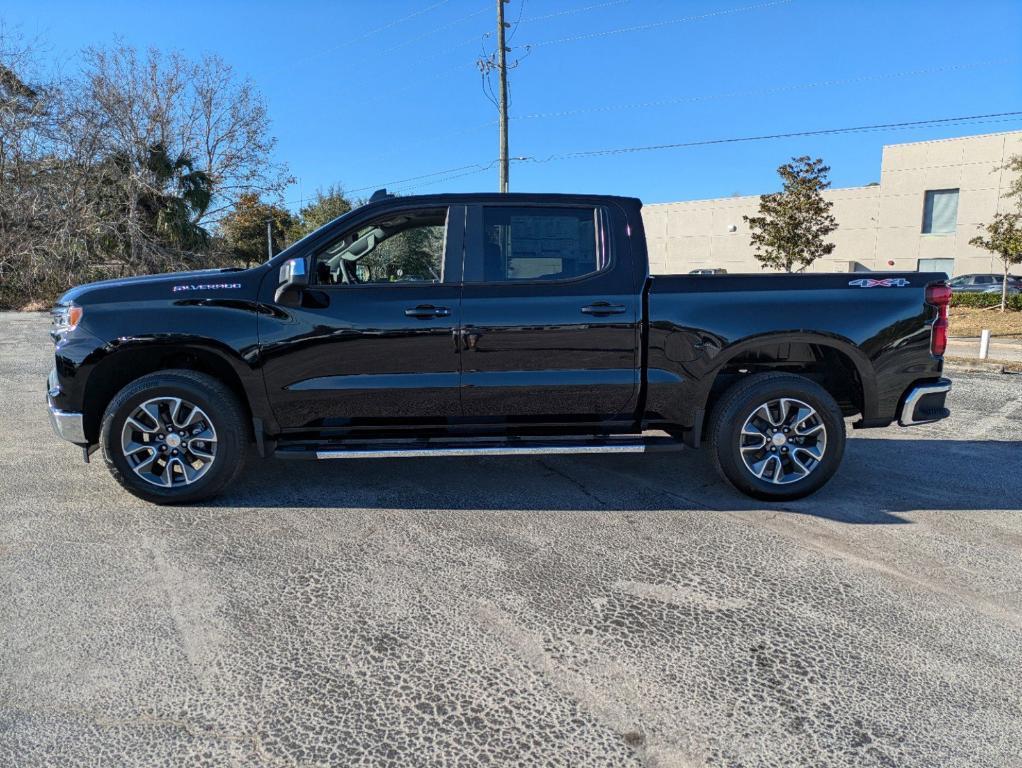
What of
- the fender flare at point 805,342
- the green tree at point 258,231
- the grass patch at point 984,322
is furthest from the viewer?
the green tree at point 258,231

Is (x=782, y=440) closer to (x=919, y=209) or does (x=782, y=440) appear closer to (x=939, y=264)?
(x=939, y=264)

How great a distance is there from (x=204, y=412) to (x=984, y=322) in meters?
21.3

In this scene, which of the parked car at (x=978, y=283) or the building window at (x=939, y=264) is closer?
the parked car at (x=978, y=283)

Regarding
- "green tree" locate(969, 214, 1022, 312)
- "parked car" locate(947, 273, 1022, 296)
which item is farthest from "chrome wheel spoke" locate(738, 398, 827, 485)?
"parked car" locate(947, 273, 1022, 296)

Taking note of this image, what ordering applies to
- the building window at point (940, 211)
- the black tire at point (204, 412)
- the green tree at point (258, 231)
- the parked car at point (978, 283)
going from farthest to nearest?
Result: the green tree at point (258, 231) → the building window at point (940, 211) → the parked car at point (978, 283) → the black tire at point (204, 412)

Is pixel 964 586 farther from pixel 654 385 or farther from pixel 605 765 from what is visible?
pixel 605 765

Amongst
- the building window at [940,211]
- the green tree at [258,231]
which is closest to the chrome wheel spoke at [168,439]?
the green tree at [258,231]

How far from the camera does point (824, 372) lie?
493cm

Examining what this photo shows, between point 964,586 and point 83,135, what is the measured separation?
30.8 m

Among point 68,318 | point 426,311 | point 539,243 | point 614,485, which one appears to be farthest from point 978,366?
point 68,318

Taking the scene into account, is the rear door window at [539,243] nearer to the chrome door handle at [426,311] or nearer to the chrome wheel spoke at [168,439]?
the chrome door handle at [426,311]

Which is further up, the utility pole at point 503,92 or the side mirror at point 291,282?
the utility pole at point 503,92

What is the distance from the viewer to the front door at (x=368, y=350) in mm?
4246

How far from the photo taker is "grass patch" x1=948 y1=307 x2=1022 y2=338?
17.2 m
